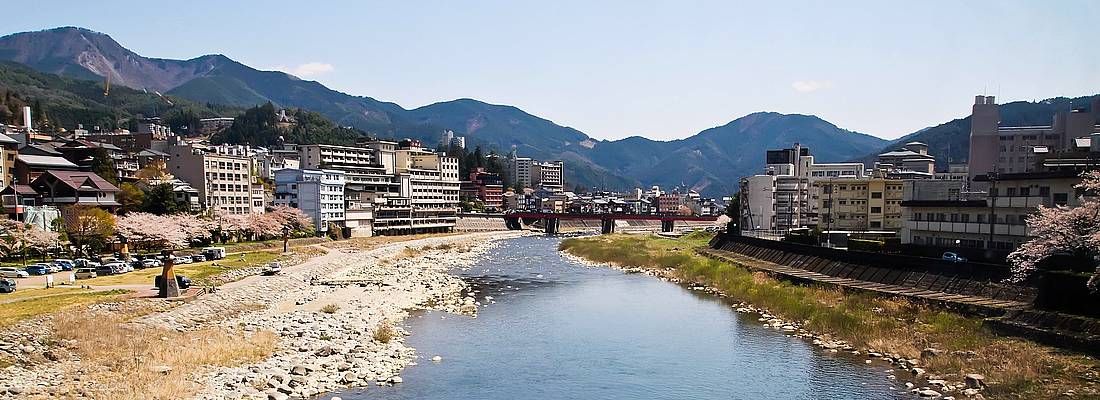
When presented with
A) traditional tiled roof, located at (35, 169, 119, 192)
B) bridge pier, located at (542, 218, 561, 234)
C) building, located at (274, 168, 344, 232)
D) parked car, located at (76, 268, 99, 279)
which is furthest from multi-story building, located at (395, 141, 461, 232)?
parked car, located at (76, 268, 99, 279)

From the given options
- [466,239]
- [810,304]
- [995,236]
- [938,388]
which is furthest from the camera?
[466,239]

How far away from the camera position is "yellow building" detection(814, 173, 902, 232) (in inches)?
2076

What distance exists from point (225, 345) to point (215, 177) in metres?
48.3

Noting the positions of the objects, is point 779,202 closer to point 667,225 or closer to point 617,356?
point 667,225

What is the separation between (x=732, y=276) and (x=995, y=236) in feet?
39.6

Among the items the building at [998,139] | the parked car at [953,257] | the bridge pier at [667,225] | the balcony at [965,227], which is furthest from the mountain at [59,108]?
the building at [998,139]

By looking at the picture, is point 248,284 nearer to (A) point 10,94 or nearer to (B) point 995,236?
(B) point 995,236

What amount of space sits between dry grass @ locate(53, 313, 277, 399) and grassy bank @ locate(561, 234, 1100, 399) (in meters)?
17.5

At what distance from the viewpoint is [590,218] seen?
9988cm

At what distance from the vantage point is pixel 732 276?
37.4 m

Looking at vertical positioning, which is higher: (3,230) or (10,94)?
(10,94)

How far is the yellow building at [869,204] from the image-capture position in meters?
52.7

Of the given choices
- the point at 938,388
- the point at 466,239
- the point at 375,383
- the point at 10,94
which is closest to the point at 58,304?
the point at 375,383

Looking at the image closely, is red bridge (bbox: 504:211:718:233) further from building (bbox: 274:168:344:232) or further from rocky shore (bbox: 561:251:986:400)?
rocky shore (bbox: 561:251:986:400)
